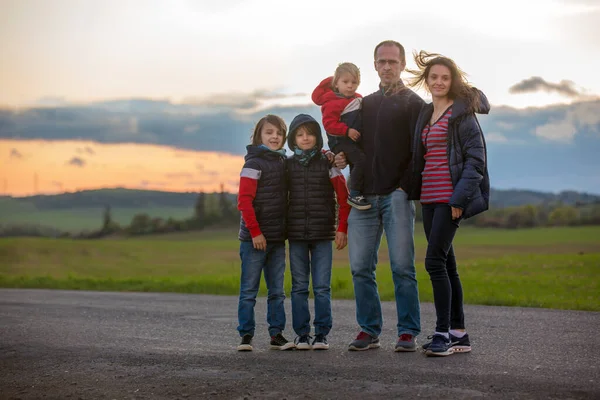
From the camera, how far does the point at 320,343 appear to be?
706 centimetres

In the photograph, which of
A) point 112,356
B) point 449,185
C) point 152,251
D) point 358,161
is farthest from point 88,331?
point 152,251

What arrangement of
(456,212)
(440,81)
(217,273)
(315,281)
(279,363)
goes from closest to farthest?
(279,363) → (456,212) → (440,81) → (315,281) → (217,273)

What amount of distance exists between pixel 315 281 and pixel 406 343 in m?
1.04

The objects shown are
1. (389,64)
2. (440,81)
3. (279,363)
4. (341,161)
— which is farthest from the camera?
(341,161)

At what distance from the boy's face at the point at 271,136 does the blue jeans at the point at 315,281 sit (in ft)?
2.99

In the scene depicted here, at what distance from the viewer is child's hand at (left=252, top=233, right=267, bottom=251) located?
7051 mm

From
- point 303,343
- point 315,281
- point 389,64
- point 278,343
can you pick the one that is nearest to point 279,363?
point 303,343

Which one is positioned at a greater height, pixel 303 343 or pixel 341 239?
pixel 341 239

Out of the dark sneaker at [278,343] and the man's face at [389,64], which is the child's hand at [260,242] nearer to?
the dark sneaker at [278,343]

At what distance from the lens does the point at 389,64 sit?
685 cm

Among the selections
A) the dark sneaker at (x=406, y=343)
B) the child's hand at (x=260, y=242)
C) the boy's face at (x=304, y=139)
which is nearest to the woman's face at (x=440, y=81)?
the boy's face at (x=304, y=139)

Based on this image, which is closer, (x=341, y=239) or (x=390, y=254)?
(x=390, y=254)

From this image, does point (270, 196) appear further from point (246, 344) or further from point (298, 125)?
point (246, 344)

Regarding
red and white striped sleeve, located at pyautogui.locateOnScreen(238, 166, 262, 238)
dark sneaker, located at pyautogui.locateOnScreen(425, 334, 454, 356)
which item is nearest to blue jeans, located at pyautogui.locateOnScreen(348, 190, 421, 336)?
dark sneaker, located at pyautogui.locateOnScreen(425, 334, 454, 356)
